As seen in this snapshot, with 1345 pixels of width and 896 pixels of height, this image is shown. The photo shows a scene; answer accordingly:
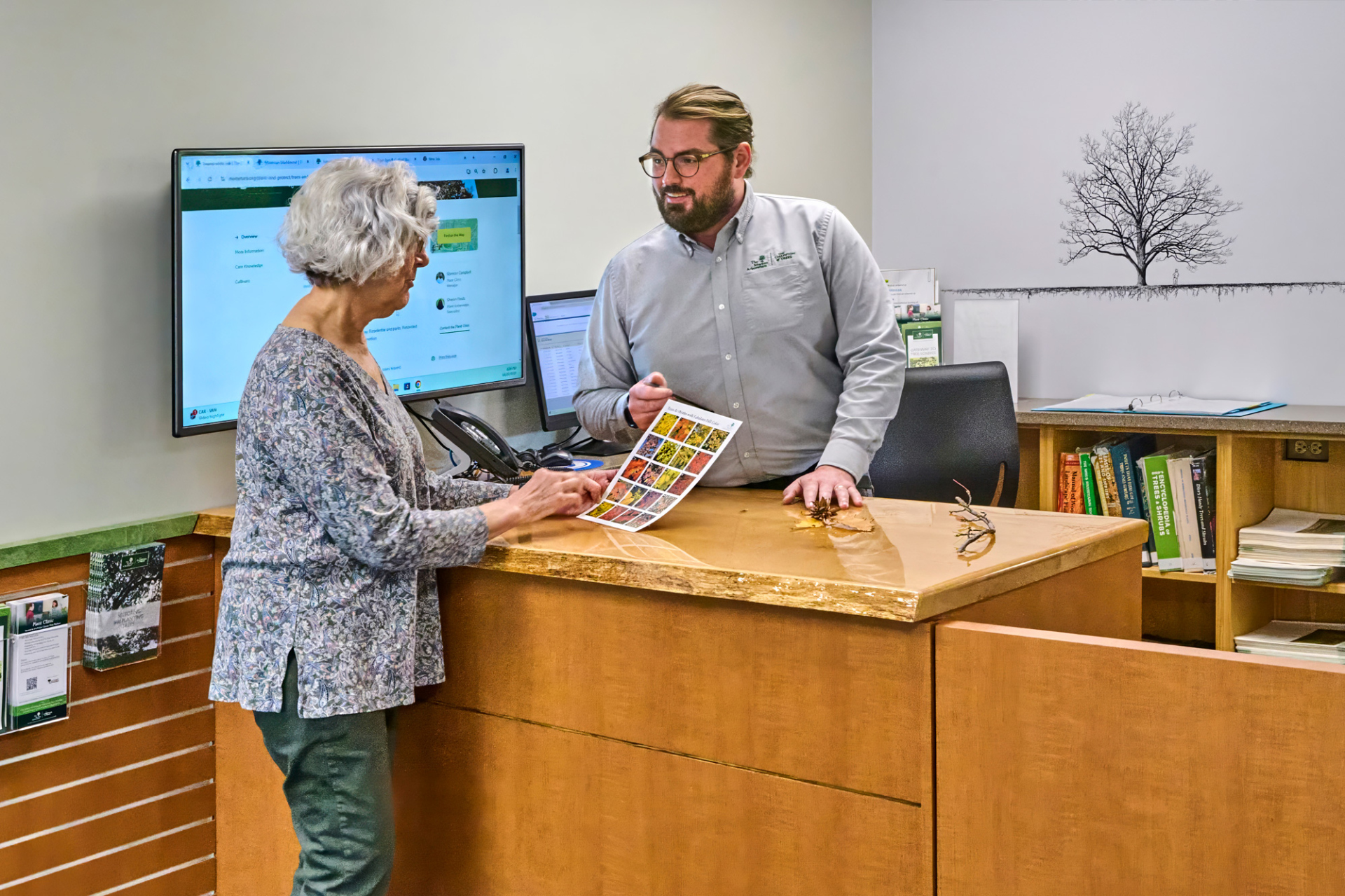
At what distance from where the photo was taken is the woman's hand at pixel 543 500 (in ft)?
6.26

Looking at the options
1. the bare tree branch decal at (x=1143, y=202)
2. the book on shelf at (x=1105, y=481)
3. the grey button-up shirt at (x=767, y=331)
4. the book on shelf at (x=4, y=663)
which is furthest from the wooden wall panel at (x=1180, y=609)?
the book on shelf at (x=4, y=663)

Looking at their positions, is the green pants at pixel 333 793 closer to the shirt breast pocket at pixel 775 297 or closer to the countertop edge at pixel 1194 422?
the shirt breast pocket at pixel 775 297

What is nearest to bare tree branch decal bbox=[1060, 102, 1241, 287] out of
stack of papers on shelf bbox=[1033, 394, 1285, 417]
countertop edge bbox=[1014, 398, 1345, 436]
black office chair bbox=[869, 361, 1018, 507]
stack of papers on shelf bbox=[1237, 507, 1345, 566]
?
stack of papers on shelf bbox=[1033, 394, 1285, 417]

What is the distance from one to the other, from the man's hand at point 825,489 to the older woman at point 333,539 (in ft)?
1.98

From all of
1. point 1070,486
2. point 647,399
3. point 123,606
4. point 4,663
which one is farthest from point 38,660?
point 1070,486

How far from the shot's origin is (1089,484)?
3885 mm

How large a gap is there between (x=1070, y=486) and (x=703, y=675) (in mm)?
2519

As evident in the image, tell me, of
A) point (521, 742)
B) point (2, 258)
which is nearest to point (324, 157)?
point (2, 258)

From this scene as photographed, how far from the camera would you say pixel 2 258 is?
206 centimetres

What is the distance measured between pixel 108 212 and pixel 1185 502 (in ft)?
10.1

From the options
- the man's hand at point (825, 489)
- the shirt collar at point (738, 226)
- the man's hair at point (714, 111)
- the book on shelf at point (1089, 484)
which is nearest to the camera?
the man's hand at point (825, 489)

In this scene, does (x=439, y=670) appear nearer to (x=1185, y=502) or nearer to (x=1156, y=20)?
(x=1185, y=502)

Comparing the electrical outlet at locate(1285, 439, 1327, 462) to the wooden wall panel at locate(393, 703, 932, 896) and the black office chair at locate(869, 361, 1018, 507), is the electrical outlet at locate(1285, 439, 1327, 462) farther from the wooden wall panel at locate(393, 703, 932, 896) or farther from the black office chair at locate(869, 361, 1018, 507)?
the wooden wall panel at locate(393, 703, 932, 896)

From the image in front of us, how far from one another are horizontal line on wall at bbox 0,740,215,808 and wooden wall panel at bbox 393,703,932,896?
1.75 ft
